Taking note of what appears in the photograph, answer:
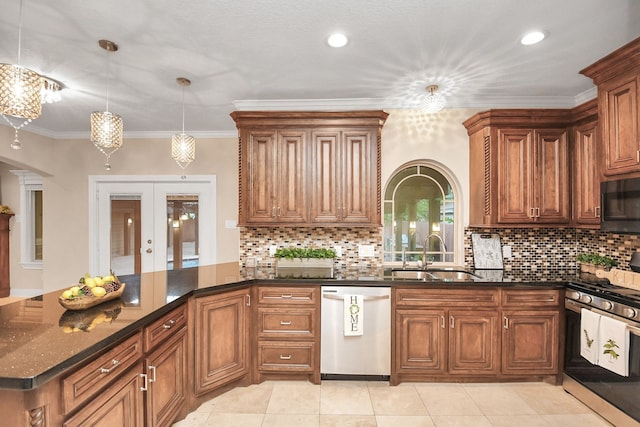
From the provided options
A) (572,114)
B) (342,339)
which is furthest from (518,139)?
(342,339)

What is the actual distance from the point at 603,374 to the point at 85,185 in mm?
6180

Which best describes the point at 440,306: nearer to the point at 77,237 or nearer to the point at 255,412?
the point at 255,412

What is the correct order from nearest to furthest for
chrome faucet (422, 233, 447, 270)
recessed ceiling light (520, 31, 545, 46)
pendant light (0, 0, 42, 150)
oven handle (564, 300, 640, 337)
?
pendant light (0, 0, 42, 150)
oven handle (564, 300, 640, 337)
recessed ceiling light (520, 31, 545, 46)
chrome faucet (422, 233, 447, 270)

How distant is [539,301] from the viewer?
2.72 meters

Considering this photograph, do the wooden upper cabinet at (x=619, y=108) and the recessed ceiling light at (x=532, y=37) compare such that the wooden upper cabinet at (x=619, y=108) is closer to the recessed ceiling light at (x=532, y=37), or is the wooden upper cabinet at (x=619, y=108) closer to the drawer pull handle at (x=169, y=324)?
the recessed ceiling light at (x=532, y=37)

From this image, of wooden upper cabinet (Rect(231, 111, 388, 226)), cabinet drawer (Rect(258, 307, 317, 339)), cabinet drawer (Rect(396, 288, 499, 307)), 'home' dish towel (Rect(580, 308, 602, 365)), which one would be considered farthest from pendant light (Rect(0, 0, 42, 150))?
'home' dish towel (Rect(580, 308, 602, 365))

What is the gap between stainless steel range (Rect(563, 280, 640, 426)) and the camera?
2047 mm

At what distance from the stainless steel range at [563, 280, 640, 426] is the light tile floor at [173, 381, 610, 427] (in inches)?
5.5

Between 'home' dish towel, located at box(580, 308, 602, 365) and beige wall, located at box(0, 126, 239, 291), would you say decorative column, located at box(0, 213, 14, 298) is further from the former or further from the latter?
'home' dish towel, located at box(580, 308, 602, 365)

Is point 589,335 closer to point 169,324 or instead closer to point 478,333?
point 478,333

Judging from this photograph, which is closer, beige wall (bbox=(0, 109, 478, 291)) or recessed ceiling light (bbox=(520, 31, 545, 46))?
recessed ceiling light (bbox=(520, 31, 545, 46))

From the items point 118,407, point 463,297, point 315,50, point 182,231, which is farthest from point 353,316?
point 182,231

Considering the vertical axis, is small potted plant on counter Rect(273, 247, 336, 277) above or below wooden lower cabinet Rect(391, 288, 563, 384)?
above

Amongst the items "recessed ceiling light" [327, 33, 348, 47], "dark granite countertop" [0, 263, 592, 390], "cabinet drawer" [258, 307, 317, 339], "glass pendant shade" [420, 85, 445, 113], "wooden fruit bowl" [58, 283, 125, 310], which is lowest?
"cabinet drawer" [258, 307, 317, 339]
